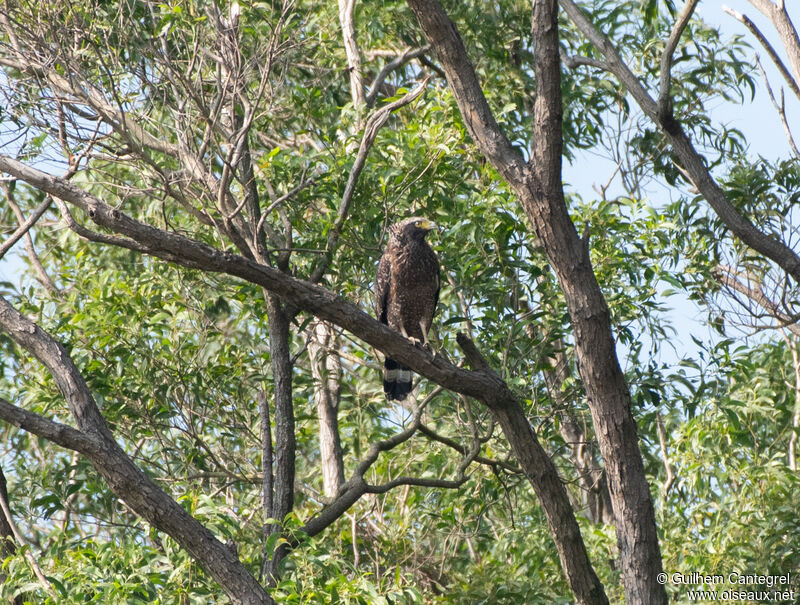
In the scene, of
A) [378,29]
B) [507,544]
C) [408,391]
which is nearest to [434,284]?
[408,391]

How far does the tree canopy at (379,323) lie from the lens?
13.5ft

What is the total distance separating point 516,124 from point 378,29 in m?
1.22

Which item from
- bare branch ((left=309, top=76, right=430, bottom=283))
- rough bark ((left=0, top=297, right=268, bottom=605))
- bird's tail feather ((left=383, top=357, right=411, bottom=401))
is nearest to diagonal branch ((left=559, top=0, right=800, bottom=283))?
bare branch ((left=309, top=76, right=430, bottom=283))

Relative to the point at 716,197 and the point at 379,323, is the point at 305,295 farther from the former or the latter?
the point at 716,197

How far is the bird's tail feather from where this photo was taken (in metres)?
5.95

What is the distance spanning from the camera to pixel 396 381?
235 inches

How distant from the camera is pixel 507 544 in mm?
5809

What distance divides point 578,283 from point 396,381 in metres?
2.02

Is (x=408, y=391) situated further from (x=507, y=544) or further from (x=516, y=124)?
(x=516, y=124)

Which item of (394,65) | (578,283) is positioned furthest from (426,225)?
(394,65)

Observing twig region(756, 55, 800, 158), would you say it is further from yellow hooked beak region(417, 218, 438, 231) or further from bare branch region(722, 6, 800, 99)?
yellow hooked beak region(417, 218, 438, 231)

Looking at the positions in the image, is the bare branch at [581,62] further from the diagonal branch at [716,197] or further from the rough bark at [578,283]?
the rough bark at [578,283]

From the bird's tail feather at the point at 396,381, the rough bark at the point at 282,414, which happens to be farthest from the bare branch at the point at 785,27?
the rough bark at the point at 282,414

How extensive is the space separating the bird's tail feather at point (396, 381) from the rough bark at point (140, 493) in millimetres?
2216
